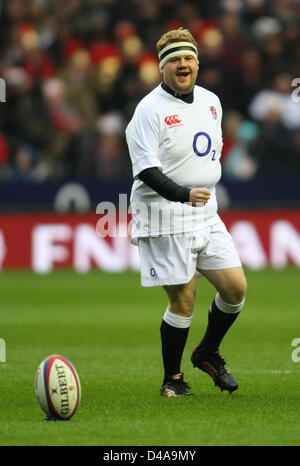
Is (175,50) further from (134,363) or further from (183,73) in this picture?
(134,363)

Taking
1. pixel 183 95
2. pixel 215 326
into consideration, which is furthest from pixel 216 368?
pixel 183 95

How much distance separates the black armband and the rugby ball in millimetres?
1267

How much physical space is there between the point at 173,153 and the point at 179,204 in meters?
0.35

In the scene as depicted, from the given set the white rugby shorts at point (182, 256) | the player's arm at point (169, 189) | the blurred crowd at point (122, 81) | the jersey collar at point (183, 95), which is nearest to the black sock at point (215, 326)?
the white rugby shorts at point (182, 256)

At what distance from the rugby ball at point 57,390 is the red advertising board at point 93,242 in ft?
32.8

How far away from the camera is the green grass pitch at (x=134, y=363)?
597cm

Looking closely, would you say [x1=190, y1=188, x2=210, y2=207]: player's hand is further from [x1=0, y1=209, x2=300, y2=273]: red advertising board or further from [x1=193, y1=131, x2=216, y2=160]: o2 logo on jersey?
[x1=0, y1=209, x2=300, y2=273]: red advertising board

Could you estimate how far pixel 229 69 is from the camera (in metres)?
18.1

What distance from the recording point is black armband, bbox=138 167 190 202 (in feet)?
22.6

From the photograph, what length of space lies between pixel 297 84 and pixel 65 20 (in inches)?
192

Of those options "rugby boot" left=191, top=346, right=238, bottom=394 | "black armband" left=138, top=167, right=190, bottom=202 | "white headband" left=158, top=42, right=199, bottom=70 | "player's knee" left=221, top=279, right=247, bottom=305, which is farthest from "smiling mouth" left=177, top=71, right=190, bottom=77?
"rugby boot" left=191, top=346, right=238, bottom=394

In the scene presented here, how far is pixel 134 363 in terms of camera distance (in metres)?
9.05

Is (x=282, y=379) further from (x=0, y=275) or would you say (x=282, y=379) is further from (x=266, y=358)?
(x=0, y=275)
